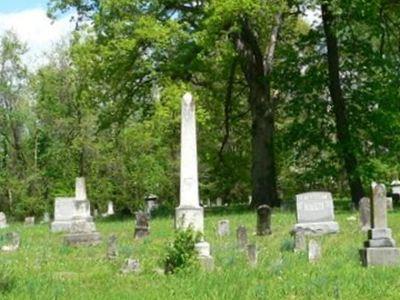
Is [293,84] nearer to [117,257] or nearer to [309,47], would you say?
[309,47]

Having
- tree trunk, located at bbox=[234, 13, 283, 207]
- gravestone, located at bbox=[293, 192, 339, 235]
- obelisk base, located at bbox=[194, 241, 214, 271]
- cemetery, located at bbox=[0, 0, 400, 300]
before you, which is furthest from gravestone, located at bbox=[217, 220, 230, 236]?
tree trunk, located at bbox=[234, 13, 283, 207]

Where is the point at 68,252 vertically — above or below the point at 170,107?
below

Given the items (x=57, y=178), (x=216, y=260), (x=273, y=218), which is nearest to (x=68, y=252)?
(x=216, y=260)

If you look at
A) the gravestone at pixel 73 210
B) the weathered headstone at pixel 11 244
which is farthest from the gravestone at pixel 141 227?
the weathered headstone at pixel 11 244

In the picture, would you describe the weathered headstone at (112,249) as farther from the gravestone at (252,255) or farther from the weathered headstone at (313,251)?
the weathered headstone at (313,251)

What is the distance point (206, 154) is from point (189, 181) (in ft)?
95.0

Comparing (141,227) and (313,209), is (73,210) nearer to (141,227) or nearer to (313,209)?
(141,227)

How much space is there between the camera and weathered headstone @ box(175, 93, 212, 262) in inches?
547

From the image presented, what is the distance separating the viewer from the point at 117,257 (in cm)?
1490

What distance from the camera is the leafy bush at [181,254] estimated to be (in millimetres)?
12219

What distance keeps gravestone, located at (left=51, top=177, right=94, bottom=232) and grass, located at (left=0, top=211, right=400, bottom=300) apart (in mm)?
6336

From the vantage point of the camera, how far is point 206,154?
4303 cm

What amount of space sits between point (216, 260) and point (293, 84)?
17.5m

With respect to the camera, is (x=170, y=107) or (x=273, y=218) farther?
(x=170, y=107)
